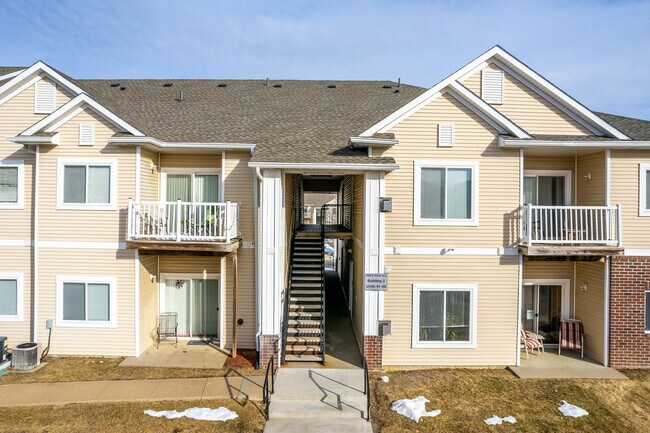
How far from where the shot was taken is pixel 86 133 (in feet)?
35.6

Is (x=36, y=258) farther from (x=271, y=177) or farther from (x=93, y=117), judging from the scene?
(x=271, y=177)

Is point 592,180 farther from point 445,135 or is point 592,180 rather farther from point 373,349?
point 373,349

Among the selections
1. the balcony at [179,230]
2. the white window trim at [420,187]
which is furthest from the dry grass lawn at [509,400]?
the balcony at [179,230]

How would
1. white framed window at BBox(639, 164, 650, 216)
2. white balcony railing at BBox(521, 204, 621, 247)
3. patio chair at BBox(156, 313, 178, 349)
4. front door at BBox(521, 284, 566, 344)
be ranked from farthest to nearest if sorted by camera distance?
patio chair at BBox(156, 313, 178, 349) → front door at BBox(521, 284, 566, 344) → white framed window at BBox(639, 164, 650, 216) → white balcony railing at BBox(521, 204, 621, 247)

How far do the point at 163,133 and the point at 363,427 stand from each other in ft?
33.7

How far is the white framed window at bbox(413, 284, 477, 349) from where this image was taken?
1034 centimetres

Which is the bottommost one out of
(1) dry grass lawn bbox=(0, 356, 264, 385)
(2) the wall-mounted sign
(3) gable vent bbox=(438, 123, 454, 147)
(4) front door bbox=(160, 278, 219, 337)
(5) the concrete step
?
(5) the concrete step

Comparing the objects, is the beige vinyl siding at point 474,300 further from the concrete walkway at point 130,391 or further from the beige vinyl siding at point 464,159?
the concrete walkway at point 130,391

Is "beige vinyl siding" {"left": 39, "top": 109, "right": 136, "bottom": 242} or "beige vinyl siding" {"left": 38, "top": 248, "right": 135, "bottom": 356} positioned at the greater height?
"beige vinyl siding" {"left": 39, "top": 109, "right": 136, "bottom": 242}

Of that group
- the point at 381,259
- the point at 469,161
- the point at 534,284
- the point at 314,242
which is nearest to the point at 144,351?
the point at 314,242

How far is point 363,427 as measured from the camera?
7426 mm

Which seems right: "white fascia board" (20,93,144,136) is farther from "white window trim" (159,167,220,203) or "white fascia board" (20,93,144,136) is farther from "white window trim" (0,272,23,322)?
"white window trim" (0,272,23,322)

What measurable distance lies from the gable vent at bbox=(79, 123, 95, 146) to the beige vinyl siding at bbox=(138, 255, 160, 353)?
3846mm

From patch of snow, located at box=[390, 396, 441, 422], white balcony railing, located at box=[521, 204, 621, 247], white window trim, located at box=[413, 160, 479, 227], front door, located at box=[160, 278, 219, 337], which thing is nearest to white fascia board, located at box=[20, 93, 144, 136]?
front door, located at box=[160, 278, 219, 337]
